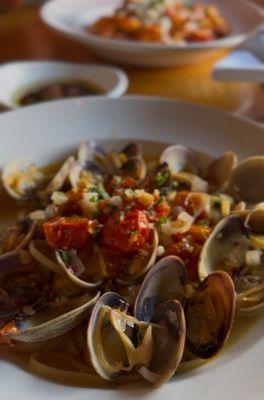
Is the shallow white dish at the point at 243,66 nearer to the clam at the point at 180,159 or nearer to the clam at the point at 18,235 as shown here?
the clam at the point at 180,159

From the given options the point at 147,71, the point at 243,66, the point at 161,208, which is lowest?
the point at 147,71

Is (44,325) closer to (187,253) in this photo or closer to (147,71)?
(187,253)

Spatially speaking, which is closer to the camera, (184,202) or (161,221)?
(161,221)

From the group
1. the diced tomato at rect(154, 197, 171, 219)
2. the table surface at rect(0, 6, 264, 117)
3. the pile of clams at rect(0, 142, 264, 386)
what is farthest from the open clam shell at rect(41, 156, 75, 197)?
the table surface at rect(0, 6, 264, 117)

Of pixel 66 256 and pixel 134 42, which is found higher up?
pixel 134 42

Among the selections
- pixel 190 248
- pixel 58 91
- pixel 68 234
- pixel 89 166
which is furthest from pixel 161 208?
pixel 58 91

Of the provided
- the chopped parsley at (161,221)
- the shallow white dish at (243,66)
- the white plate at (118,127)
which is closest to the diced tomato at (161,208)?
the chopped parsley at (161,221)
